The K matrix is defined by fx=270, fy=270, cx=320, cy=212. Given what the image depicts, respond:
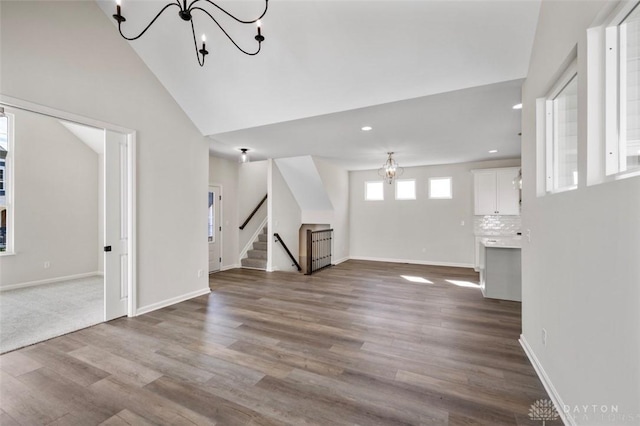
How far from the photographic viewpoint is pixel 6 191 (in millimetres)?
5066

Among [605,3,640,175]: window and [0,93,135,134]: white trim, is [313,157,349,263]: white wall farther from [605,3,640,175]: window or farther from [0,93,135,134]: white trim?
[605,3,640,175]: window

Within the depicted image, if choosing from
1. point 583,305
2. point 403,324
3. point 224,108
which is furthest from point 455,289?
point 224,108

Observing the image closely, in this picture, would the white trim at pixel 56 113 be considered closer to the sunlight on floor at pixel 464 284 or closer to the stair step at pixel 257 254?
the stair step at pixel 257 254

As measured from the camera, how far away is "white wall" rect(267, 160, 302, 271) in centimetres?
673

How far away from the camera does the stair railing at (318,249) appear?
6.65 m

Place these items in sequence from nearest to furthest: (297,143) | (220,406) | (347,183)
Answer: (220,406) → (297,143) → (347,183)

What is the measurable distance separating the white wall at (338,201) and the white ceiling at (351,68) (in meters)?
2.16

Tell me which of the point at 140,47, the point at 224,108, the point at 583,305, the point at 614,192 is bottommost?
the point at 583,305

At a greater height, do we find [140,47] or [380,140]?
[140,47]

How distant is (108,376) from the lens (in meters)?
2.38

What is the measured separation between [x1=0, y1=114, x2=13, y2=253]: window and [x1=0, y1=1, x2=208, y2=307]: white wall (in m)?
3.45

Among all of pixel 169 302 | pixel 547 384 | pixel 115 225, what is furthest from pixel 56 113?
pixel 547 384

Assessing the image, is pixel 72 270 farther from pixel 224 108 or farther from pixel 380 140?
pixel 380 140

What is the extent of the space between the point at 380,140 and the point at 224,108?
2777mm
